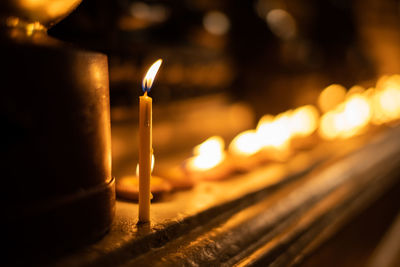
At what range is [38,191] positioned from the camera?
60 centimetres

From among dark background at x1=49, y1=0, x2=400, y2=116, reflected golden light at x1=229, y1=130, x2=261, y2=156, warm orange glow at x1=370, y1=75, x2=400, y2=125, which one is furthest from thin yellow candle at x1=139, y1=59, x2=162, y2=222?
warm orange glow at x1=370, y1=75, x2=400, y2=125

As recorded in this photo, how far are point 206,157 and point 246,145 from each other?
0.30 metres

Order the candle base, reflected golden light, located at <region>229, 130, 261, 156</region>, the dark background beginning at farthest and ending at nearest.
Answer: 1. the dark background
2. reflected golden light, located at <region>229, 130, 261, 156</region>
3. the candle base

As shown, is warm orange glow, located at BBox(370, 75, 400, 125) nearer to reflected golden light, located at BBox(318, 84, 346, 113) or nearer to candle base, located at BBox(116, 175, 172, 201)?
reflected golden light, located at BBox(318, 84, 346, 113)

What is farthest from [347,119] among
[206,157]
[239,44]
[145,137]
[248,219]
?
[145,137]

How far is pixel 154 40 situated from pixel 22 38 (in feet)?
5.29

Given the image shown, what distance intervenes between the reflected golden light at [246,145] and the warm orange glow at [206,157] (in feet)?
0.55

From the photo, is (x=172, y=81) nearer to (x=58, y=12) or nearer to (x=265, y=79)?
(x=265, y=79)

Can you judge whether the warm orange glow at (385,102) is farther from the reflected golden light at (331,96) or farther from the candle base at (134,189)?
the candle base at (134,189)

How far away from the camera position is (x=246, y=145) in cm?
159

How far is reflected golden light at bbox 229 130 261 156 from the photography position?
1562 millimetres

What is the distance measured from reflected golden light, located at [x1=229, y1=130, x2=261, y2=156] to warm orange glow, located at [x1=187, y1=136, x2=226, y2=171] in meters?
0.17

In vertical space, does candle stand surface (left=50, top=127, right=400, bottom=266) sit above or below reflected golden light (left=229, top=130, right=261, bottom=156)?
below

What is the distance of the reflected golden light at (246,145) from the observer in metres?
1.56
